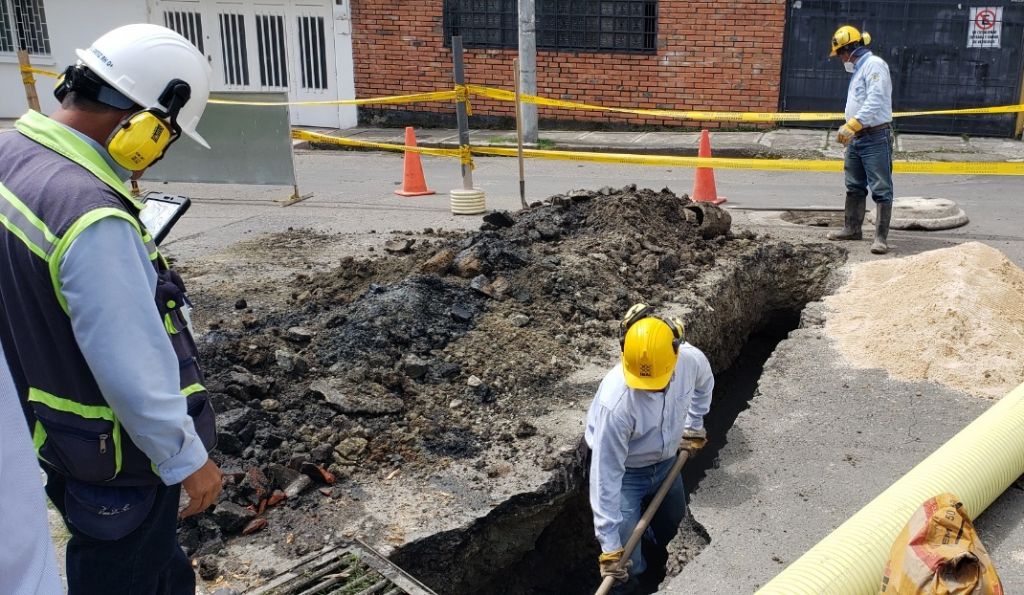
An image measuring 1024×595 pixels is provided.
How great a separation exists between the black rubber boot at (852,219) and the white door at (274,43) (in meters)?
10.7

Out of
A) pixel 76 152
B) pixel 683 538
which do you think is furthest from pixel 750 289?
pixel 76 152

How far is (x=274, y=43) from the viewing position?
16.7m

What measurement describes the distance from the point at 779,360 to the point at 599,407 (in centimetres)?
183

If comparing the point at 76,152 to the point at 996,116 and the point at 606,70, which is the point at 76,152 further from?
the point at 996,116

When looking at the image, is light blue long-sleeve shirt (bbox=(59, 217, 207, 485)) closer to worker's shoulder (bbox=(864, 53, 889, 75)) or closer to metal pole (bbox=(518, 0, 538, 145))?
worker's shoulder (bbox=(864, 53, 889, 75))

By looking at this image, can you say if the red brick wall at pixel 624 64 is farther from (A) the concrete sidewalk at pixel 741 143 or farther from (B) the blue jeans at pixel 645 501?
(B) the blue jeans at pixel 645 501

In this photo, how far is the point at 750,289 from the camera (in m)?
7.29

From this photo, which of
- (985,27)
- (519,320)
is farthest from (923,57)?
(519,320)

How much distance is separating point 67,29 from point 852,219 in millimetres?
15544

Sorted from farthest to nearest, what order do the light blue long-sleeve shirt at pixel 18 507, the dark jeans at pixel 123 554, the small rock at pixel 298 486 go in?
the small rock at pixel 298 486 < the dark jeans at pixel 123 554 < the light blue long-sleeve shirt at pixel 18 507

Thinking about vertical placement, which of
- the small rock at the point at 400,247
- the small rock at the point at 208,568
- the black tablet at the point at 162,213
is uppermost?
the black tablet at the point at 162,213

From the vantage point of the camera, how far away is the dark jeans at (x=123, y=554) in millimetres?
2529

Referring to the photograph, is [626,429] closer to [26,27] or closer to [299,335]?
[299,335]

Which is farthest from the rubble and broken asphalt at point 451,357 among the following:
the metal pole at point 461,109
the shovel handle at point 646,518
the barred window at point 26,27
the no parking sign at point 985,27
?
the barred window at point 26,27
